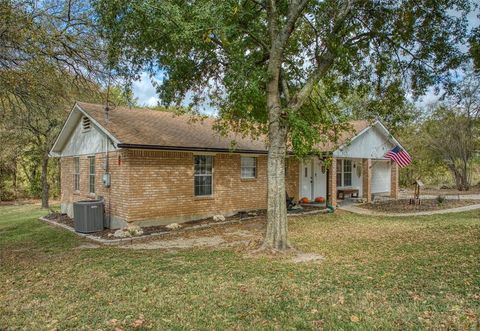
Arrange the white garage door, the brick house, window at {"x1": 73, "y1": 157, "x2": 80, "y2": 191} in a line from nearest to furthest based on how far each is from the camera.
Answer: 1. the brick house
2. window at {"x1": 73, "y1": 157, "x2": 80, "y2": 191}
3. the white garage door

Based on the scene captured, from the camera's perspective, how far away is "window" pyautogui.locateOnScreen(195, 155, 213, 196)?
12.9 meters

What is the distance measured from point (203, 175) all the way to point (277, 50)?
6344 mm

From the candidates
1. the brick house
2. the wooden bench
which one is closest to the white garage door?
the wooden bench

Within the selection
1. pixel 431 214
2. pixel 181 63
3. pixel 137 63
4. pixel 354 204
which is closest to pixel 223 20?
pixel 181 63

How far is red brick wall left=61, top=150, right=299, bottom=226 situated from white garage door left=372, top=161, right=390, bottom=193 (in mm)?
10058

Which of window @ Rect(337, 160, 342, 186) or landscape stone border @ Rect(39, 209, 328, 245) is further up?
window @ Rect(337, 160, 342, 186)

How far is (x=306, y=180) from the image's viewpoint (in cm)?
1775

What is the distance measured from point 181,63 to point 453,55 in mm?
7032

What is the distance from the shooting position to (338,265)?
22.3 feet

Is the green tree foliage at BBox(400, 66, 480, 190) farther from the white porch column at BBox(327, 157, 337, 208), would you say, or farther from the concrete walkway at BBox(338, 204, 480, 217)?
the white porch column at BBox(327, 157, 337, 208)

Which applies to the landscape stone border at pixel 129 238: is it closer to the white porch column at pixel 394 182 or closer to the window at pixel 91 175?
the window at pixel 91 175

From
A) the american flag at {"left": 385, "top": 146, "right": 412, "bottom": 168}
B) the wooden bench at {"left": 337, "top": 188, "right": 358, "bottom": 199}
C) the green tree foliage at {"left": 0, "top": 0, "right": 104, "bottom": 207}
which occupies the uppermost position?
the green tree foliage at {"left": 0, "top": 0, "right": 104, "bottom": 207}

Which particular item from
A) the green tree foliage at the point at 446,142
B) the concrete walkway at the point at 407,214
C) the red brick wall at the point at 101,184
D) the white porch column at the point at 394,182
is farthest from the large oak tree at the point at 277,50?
the green tree foliage at the point at 446,142

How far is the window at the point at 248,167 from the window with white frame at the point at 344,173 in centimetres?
679
